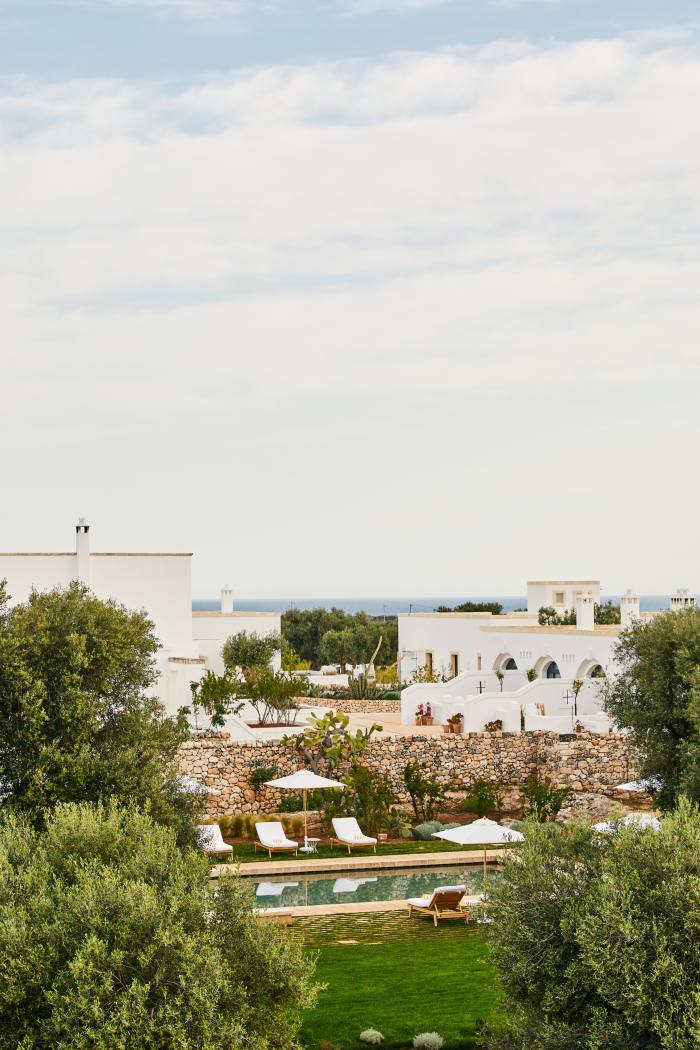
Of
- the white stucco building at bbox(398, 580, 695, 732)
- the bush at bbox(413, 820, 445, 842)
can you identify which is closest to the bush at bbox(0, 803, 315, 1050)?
the bush at bbox(413, 820, 445, 842)

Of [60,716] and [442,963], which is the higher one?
[60,716]

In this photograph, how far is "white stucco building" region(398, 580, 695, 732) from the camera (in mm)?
33438

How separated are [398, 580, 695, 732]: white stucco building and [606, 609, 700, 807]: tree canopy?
9.70 m

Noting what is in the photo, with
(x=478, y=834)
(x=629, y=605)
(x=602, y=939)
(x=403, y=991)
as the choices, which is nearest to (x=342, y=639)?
(x=629, y=605)

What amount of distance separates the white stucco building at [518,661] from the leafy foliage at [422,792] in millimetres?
4552

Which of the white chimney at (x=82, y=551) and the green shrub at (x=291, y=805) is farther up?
the white chimney at (x=82, y=551)

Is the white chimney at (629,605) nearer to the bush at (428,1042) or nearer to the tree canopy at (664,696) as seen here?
the tree canopy at (664,696)

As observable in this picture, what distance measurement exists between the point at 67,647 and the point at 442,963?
249 inches

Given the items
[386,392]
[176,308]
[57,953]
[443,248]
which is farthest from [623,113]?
[57,953]

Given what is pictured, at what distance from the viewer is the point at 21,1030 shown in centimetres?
825

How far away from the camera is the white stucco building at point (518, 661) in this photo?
3344 cm

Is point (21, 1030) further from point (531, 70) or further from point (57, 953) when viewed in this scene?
point (531, 70)

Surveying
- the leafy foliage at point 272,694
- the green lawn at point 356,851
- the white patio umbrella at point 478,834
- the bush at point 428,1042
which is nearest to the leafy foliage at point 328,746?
the green lawn at point 356,851

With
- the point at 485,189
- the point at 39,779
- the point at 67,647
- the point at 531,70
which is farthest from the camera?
the point at 485,189
